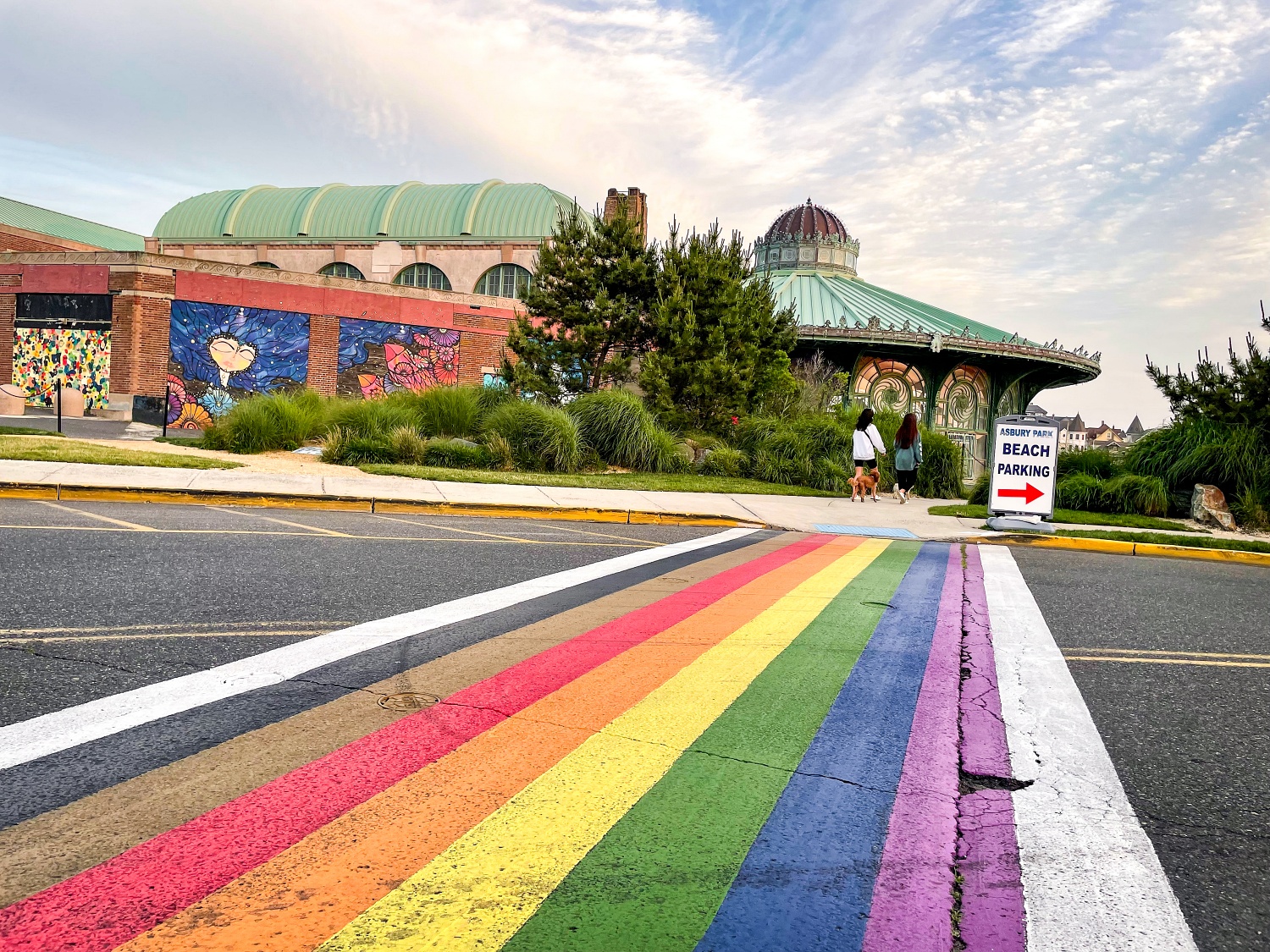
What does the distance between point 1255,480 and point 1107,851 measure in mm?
14241

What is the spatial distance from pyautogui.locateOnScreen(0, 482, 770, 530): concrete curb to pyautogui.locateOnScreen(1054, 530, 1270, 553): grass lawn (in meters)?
4.26

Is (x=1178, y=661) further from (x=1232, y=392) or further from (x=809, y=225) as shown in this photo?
(x=809, y=225)

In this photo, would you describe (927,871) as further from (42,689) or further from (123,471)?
(123,471)

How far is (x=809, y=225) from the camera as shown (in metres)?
41.7

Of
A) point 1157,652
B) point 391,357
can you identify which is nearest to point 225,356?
point 391,357

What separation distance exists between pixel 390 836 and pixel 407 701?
133cm

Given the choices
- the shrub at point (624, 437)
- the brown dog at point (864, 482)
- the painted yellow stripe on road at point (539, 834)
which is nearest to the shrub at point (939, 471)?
the brown dog at point (864, 482)

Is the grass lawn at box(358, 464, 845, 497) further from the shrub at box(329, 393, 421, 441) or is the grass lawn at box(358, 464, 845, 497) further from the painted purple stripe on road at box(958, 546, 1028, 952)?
the painted purple stripe on road at box(958, 546, 1028, 952)

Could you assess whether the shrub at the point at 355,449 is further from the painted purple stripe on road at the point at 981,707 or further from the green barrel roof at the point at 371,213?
the green barrel roof at the point at 371,213

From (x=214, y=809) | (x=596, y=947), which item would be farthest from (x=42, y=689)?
(x=596, y=947)

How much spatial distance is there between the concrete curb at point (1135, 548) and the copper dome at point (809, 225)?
31.4 metres

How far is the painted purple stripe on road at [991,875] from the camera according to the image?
8.11 ft

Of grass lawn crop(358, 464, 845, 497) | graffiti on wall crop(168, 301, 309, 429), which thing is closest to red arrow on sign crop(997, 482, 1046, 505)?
grass lawn crop(358, 464, 845, 497)

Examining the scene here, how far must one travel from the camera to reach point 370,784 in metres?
3.23
